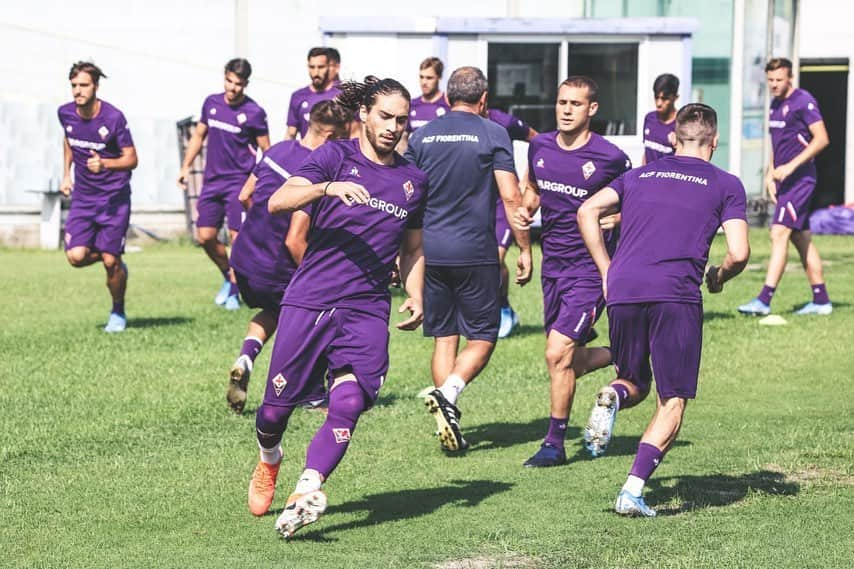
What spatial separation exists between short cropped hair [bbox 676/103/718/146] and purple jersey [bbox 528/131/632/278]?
1.45 metres

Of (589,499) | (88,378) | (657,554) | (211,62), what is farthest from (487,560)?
(211,62)

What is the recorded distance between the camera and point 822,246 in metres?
22.7

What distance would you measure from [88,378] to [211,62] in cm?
1625

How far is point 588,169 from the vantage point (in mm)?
8680

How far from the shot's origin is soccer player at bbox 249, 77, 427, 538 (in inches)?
272

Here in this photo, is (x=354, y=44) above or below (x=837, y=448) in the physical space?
above

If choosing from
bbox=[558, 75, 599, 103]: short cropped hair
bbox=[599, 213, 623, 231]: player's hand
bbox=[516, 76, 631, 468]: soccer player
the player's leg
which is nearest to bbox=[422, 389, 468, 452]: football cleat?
bbox=[516, 76, 631, 468]: soccer player

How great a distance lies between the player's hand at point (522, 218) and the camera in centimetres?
885

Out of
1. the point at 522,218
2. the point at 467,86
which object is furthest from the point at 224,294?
the point at 522,218

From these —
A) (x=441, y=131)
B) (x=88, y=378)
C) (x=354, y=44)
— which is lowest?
(x=88, y=378)

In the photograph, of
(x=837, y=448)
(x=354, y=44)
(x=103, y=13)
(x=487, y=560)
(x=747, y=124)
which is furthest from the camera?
(x=103, y=13)

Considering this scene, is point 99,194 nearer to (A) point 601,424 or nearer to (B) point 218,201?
(B) point 218,201

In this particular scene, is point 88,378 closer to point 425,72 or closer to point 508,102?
point 425,72

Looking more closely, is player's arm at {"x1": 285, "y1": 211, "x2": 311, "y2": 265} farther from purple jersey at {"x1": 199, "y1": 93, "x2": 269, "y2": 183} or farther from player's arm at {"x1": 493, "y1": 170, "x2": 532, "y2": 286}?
purple jersey at {"x1": 199, "y1": 93, "x2": 269, "y2": 183}
